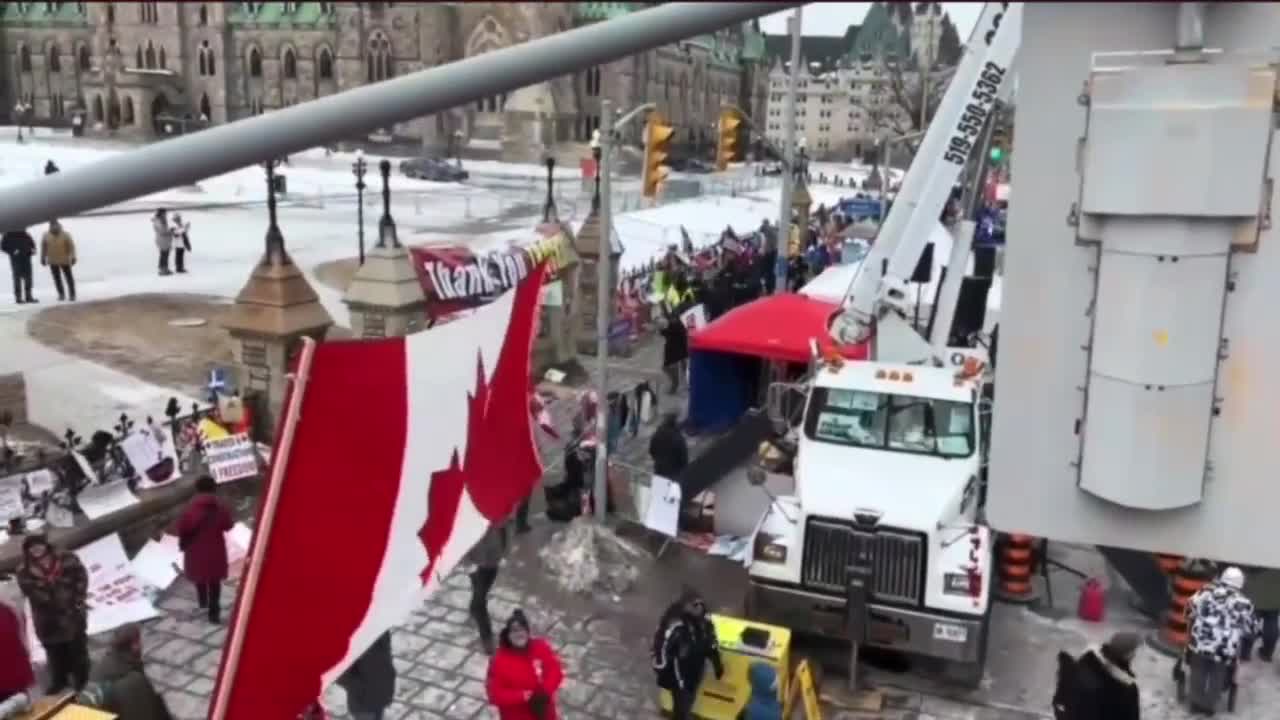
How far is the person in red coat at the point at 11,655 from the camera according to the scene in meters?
8.30

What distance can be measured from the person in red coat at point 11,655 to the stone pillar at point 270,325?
6.92 m

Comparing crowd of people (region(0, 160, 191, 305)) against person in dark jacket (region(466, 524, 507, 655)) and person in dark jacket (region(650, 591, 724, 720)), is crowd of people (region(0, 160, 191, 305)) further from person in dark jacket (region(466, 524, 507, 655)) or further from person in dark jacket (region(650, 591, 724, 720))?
person in dark jacket (region(650, 591, 724, 720))

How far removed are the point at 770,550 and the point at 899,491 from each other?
52.8 inches

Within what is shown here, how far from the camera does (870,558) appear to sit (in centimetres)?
1036

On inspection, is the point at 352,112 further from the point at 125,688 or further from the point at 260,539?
the point at 125,688

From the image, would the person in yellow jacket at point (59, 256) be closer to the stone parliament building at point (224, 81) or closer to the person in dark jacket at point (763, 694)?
the person in dark jacket at point (763, 694)

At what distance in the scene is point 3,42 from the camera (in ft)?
230

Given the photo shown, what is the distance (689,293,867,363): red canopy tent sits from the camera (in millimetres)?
16797

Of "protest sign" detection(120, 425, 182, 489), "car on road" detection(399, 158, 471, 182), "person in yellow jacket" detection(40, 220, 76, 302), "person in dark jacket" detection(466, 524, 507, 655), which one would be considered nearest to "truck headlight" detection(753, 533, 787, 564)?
"person in dark jacket" detection(466, 524, 507, 655)

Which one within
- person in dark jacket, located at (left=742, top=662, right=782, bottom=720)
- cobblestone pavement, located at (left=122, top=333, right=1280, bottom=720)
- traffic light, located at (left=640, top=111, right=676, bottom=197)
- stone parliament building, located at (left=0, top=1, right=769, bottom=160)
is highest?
stone parliament building, located at (left=0, top=1, right=769, bottom=160)

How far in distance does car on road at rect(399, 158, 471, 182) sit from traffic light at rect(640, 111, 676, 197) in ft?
163

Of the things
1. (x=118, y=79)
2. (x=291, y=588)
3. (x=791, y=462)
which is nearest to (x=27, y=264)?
(x=791, y=462)

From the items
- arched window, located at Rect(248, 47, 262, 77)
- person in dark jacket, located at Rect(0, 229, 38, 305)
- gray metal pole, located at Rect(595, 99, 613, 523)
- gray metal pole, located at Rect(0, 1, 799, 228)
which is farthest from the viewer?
arched window, located at Rect(248, 47, 262, 77)

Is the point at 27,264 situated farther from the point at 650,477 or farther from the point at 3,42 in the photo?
the point at 3,42
